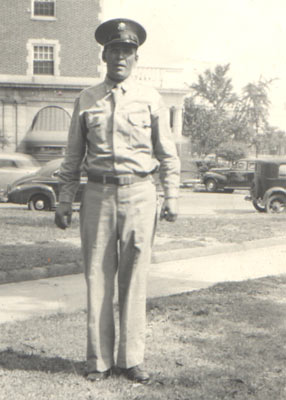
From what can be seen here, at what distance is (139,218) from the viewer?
3.89 metres

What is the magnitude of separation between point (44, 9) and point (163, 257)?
82.3ft

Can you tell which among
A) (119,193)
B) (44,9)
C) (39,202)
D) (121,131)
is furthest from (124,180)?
(44,9)

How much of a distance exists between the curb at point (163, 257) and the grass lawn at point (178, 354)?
6.11ft

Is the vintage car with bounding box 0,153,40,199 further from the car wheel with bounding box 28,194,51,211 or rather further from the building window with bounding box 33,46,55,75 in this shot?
the building window with bounding box 33,46,55,75

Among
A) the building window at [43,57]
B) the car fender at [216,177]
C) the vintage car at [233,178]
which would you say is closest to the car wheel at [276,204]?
the vintage car at [233,178]

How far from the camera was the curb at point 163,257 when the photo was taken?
736cm

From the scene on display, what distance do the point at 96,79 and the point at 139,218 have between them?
93.5 ft

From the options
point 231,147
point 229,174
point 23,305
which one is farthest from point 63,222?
point 231,147

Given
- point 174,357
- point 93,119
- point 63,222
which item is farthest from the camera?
point 174,357

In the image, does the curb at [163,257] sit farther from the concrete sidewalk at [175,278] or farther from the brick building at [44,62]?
the brick building at [44,62]

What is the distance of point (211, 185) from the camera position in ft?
105

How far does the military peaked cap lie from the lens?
3868mm

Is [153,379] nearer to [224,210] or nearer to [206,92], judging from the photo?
[224,210]

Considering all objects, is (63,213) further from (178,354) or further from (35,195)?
(35,195)
